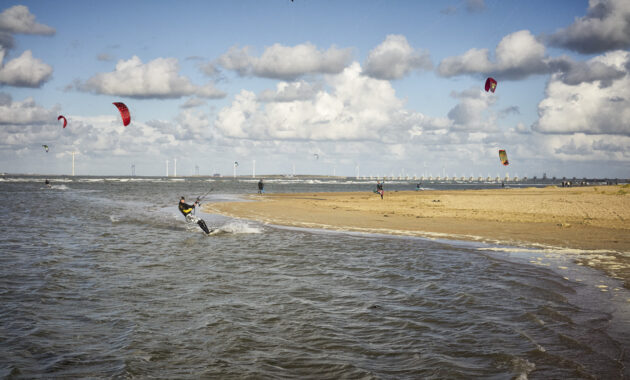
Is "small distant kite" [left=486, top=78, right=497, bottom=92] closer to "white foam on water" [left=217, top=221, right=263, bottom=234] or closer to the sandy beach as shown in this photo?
the sandy beach

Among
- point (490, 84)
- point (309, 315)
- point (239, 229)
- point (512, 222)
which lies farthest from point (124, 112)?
point (490, 84)

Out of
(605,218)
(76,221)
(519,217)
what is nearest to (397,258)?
(519,217)

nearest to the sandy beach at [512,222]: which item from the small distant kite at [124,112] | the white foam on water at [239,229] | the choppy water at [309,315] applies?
the choppy water at [309,315]

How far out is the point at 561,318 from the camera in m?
8.69

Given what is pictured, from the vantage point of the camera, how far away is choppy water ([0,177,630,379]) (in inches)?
259

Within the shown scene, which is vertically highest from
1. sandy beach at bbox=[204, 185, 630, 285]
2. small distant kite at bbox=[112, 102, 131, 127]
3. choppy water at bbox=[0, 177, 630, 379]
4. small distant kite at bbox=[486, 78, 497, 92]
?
small distant kite at bbox=[486, 78, 497, 92]

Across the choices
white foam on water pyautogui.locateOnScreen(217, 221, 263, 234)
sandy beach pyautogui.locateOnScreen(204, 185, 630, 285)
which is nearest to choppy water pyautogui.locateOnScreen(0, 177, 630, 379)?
sandy beach pyautogui.locateOnScreen(204, 185, 630, 285)

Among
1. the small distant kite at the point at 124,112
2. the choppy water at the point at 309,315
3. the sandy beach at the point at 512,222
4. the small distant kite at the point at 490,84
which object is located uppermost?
the small distant kite at the point at 490,84

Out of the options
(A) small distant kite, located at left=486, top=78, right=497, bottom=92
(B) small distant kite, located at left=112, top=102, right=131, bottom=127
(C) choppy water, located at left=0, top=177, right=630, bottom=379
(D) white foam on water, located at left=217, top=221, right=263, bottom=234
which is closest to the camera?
(C) choppy water, located at left=0, top=177, right=630, bottom=379

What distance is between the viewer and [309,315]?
29.7 ft

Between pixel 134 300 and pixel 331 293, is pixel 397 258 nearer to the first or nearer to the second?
pixel 331 293

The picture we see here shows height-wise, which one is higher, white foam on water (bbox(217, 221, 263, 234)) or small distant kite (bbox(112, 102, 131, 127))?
small distant kite (bbox(112, 102, 131, 127))

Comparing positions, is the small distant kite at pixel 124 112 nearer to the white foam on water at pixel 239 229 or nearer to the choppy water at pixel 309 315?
the white foam on water at pixel 239 229

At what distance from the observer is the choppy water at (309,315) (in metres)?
6.57
